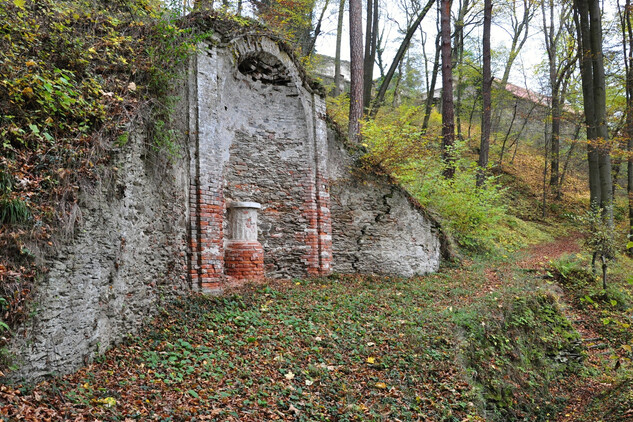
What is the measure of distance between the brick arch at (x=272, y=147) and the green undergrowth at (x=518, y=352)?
377cm

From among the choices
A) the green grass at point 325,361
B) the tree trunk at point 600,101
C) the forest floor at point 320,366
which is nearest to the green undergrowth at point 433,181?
the tree trunk at point 600,101

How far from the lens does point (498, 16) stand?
69.5 feet

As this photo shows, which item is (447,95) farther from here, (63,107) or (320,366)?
(63,107)

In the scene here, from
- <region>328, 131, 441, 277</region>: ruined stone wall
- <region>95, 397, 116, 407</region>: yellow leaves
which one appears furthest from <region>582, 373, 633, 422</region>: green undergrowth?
<region>95, 397, 116, 407</region>: yellow leaves

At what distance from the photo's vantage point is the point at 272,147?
30.1 ft

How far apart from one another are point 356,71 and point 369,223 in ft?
18.8

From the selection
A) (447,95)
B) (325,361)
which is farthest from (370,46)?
(325,361)

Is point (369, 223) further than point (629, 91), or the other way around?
point (629, 91)

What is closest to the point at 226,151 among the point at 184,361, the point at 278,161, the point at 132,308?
the point at 278,161

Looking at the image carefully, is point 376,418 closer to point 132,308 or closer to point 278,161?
point 132,308

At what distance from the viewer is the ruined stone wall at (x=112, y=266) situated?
3.94 m

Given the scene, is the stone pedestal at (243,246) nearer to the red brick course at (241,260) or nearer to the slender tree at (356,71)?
the red brick course at (241,260)

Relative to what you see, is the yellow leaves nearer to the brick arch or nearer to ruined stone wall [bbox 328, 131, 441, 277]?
the brick arch

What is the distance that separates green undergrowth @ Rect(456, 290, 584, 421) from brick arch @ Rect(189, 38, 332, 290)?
12.4ft
